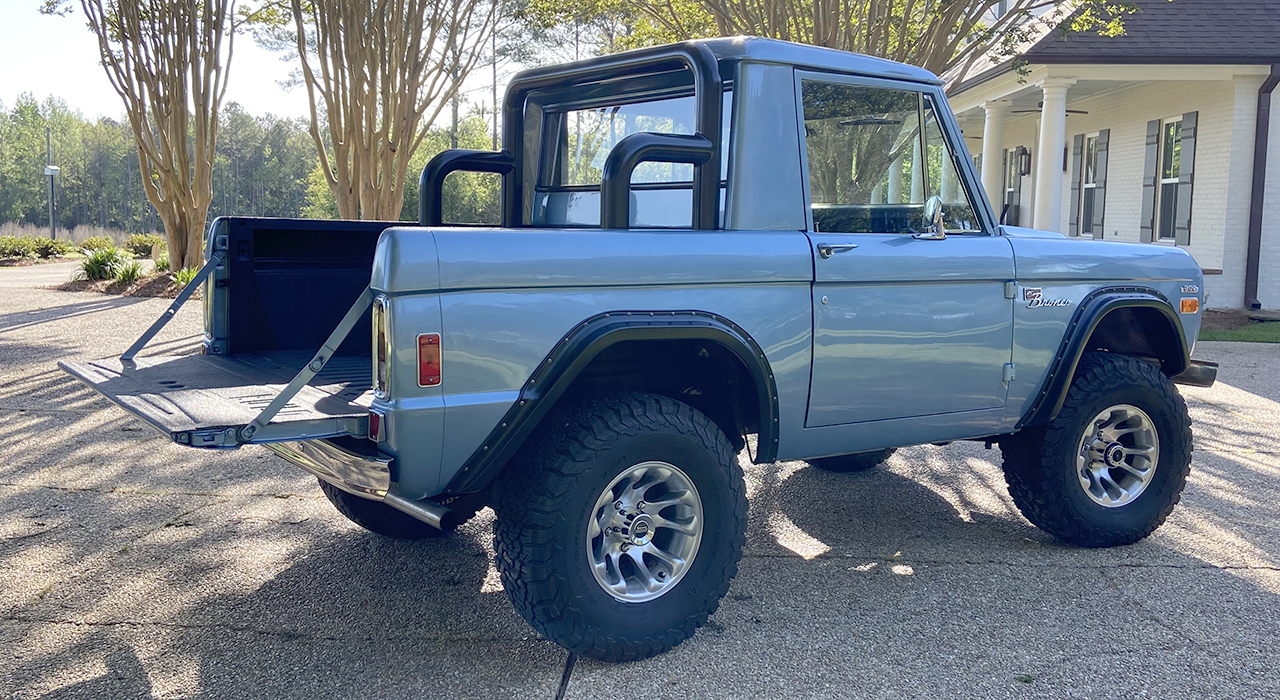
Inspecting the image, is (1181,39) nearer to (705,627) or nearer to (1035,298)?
(1035,298)

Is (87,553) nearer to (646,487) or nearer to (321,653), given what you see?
(321,653)

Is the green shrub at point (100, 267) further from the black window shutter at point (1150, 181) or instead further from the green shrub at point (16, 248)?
the black window shutter at point (1150, 181)

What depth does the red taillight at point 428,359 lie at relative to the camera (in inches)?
116

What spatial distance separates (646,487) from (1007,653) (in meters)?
1.32

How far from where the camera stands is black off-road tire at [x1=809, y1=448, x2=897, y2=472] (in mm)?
5875

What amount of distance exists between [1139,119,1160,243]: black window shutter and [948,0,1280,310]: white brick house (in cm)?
2

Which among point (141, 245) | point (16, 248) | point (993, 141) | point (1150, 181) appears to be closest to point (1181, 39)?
point (1150, 181)

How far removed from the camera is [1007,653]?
3484 mm

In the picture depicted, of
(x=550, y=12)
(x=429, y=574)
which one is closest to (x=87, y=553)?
(x=429, y=574)

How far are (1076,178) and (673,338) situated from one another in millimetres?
16657

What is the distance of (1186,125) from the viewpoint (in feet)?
47.4

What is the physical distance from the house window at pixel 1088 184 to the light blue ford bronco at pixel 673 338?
1360 centimetres

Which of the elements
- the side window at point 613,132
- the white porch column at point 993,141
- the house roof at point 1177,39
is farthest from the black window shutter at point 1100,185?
the side window at point 613,132

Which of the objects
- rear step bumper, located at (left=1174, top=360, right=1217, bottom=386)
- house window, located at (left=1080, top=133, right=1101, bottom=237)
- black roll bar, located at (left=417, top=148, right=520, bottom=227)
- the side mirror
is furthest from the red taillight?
house window, located at (left=1080, top=133, right=1101, bottom=237)
